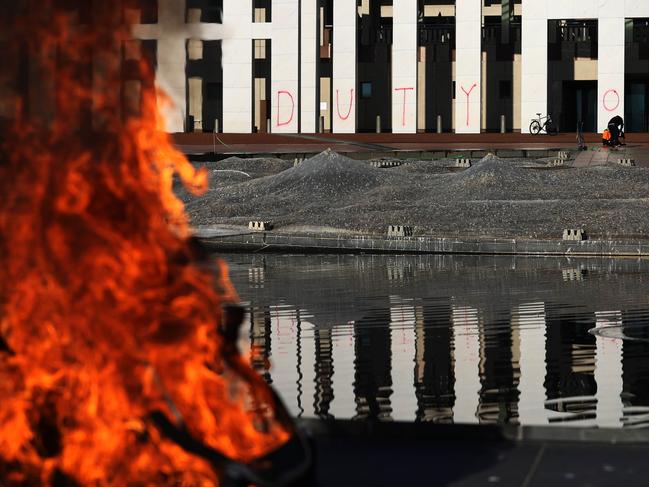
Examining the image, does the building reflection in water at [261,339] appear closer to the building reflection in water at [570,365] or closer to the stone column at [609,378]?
the building reflection in water at [570,365]

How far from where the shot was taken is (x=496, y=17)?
8494 cm

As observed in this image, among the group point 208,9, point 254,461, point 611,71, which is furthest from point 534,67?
point 254,461

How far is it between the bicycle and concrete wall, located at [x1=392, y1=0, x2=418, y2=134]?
5073mm

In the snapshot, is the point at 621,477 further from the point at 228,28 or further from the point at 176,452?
the point at 228,28

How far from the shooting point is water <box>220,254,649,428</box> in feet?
31.8

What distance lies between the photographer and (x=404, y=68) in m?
68.8

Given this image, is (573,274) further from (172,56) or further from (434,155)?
(434,155)

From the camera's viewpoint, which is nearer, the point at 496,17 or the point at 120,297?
the point at 120,297

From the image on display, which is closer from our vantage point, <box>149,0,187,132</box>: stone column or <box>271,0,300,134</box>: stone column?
<box>149,0,187,132</box>: stone column

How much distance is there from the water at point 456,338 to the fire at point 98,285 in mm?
3198

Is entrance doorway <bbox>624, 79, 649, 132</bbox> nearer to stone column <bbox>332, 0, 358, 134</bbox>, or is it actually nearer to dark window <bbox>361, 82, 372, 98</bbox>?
dark window <bbox>361, 82, 372, 98</bbox>

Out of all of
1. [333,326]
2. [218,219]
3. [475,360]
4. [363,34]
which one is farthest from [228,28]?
[363,34]

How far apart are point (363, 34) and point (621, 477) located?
239 feet

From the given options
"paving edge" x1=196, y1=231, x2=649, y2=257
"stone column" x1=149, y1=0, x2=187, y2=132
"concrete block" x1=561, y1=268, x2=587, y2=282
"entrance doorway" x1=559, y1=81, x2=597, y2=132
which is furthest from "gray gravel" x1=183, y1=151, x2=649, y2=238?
"entrance doorway" x1=559, y1=81, x2=597, y2=132
